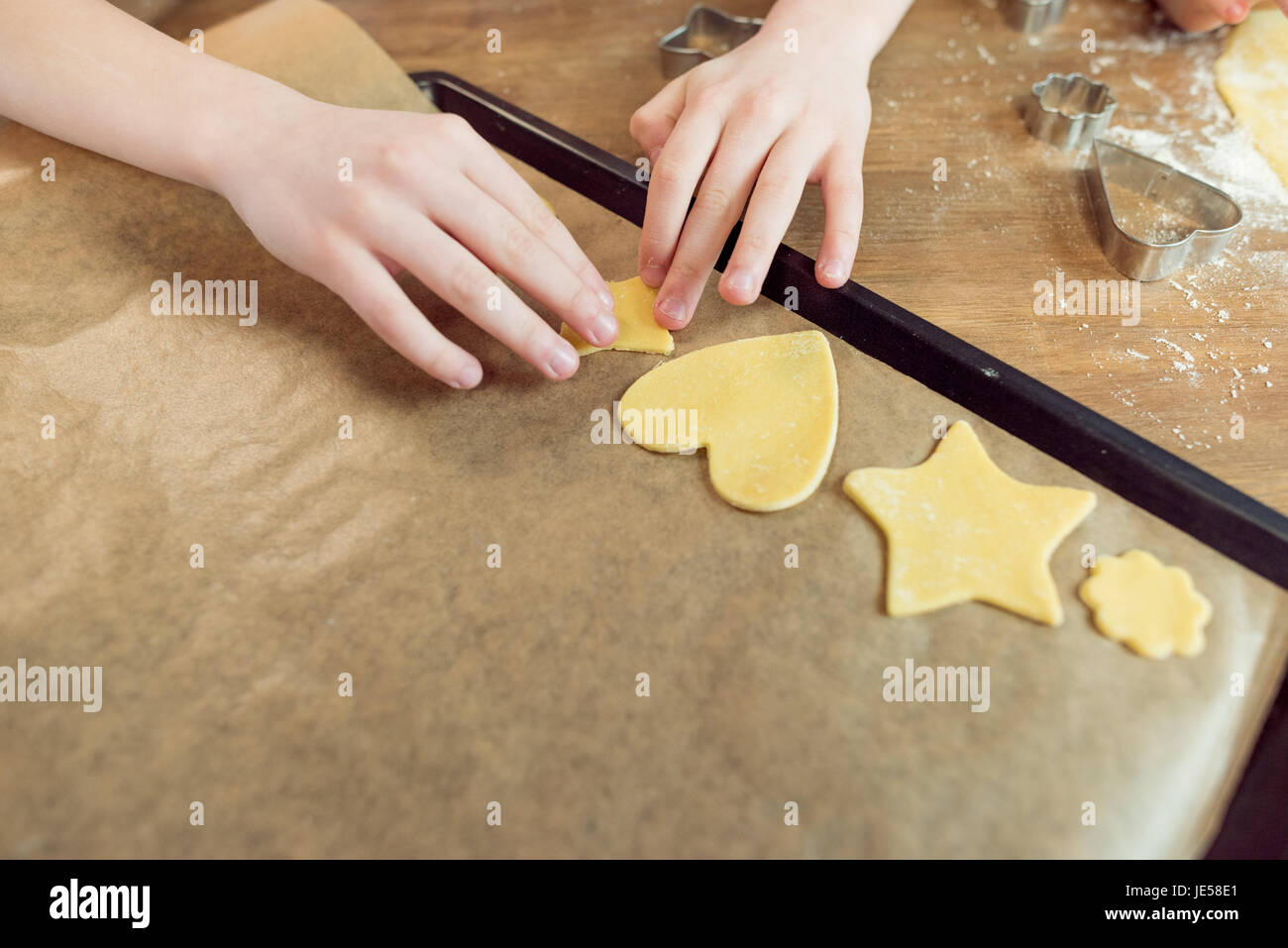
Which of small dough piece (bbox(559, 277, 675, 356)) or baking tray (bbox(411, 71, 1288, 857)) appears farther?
small dough piece (bbox(559, 277, 675, 356))

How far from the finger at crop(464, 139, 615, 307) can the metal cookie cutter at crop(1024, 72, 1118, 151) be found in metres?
0.55

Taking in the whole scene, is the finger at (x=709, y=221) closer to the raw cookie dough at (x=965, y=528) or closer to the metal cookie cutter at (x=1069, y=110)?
the raw cookie dough at (x=965, y=528)

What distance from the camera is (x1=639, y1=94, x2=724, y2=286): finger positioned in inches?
31.0

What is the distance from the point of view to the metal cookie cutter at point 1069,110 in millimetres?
954

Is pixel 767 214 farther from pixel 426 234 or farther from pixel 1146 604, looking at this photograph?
pixel 1146 604

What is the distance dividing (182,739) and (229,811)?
64 mm

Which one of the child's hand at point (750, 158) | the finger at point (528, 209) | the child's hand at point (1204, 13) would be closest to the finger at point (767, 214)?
the child's hand at point (750, 158)

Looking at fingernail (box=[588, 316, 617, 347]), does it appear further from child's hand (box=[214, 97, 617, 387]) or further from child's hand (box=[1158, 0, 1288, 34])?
child's hand (box=[1158, 0, 1288, 34])

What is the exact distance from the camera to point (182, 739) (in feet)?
1.94

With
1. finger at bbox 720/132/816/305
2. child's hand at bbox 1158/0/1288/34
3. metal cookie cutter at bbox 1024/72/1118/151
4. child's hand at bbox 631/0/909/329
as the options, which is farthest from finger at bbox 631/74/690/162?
child's hand at bbox 1158/0/1288/34
